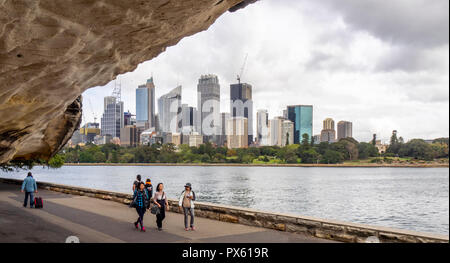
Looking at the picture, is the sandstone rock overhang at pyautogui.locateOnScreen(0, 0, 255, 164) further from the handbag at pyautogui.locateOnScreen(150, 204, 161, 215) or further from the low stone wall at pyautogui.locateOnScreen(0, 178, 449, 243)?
the low stone wall at pyautogui.locateOnScreen(0, 178, 449, 243)

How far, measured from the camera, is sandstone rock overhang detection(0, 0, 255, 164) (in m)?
4.68

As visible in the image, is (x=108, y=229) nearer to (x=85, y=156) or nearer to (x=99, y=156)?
(x=99, y=156)

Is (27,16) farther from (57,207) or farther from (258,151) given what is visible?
(258,151)

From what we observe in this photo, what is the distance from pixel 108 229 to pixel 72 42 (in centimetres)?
686

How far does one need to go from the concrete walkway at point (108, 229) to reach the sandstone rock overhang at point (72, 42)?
11.4 feet

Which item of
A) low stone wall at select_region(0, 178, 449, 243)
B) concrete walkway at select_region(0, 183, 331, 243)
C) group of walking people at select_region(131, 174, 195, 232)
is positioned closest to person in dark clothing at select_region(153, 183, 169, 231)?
group of walking people at select_region(131, 174, 195, 232)

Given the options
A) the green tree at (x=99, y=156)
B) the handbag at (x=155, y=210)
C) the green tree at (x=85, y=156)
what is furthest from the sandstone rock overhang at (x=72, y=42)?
the green tree at (x=85, y=156)

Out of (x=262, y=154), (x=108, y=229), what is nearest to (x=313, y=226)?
(x=108, y=229)

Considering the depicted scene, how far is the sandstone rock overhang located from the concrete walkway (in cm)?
348

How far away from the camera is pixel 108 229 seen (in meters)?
10.7

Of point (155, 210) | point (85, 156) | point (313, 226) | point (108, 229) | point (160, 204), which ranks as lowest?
point (85, 156)

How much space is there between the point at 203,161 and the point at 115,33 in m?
122

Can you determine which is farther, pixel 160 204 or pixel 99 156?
pixel 99 156

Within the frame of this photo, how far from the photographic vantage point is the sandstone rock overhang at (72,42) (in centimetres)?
468
